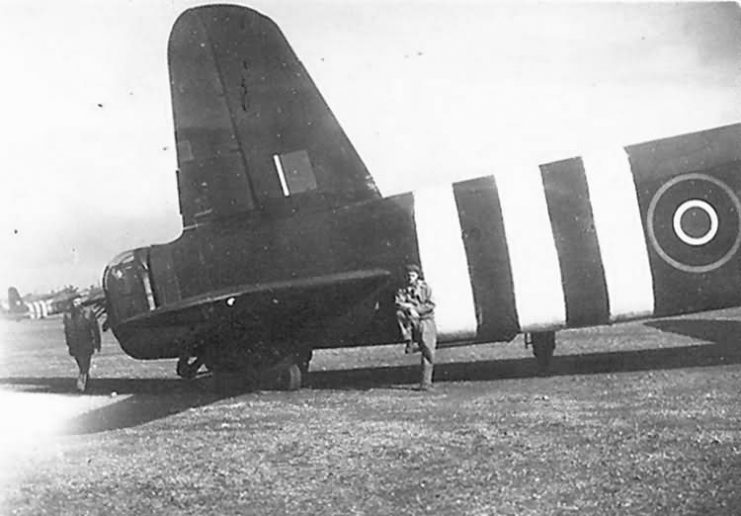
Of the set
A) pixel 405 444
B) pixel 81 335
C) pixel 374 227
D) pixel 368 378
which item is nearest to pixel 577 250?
pixel 374 227

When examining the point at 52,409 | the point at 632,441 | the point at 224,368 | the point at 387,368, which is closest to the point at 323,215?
the point at 224,368

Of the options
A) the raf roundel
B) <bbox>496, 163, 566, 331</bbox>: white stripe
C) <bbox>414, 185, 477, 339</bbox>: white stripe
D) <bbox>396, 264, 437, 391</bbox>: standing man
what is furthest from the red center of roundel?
<bbox>396, 264, 437, 391</bbox>: standing man

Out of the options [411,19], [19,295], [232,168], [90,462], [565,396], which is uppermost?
[411,19]

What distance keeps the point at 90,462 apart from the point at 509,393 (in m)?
3.20

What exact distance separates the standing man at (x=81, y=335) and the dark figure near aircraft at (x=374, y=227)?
4.00 feet

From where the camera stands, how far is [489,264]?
657 centimetres

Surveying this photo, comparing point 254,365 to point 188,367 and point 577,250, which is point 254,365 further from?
point 577,250

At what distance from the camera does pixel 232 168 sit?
675 cm

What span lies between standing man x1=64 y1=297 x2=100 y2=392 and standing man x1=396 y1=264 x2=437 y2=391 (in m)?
3.32

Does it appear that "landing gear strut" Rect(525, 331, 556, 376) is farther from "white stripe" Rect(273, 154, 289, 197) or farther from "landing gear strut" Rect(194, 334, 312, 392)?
"white stripe" Rect(273, 154, 289, 197)

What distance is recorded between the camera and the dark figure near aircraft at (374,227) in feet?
21.2

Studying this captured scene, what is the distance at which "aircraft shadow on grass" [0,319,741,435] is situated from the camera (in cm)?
632

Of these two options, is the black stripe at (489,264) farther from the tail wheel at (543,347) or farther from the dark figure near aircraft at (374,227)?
the tail wheel at (543,347)

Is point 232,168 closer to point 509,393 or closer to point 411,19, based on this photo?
point 411,19
